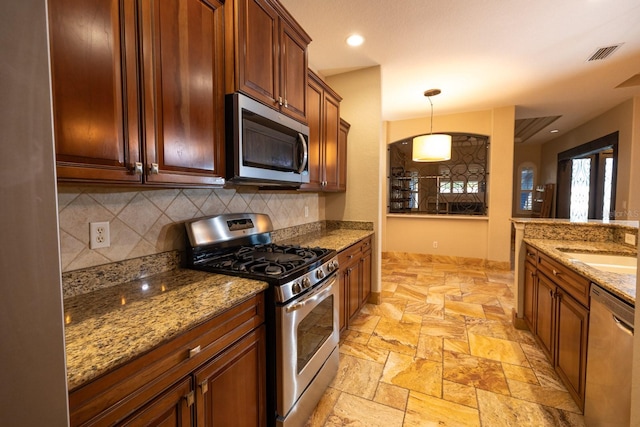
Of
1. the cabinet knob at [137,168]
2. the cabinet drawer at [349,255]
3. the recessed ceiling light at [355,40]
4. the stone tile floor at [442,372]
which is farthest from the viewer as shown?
the recessed ceiling light at [355,40]

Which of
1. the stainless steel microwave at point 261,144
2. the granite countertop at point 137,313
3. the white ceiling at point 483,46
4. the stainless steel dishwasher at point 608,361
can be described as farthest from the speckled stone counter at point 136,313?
the white ceiling at point 483,46

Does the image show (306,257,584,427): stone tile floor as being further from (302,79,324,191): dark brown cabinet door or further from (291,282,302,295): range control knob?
(302,79,324,191): dark brown cabinet door

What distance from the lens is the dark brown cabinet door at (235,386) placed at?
1.02 metres

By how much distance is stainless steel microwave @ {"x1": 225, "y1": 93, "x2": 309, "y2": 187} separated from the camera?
146cm

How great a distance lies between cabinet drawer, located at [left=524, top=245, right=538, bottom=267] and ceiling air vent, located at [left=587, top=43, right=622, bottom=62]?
7.30 feet

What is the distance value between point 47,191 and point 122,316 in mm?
675

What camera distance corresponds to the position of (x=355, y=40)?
8.73 feet

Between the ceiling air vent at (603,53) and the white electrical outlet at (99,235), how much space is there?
14.8ft

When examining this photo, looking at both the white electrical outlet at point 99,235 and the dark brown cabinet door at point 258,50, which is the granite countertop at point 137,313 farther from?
the dark brown cabinet door at point 258,50

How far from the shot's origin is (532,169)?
8.24m

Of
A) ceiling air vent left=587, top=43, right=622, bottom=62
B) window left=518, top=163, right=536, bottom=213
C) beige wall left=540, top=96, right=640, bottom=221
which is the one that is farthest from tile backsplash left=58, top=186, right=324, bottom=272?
window left=518, top=163, right=536, bottom=213

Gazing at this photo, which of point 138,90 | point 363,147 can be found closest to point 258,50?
point 138,90

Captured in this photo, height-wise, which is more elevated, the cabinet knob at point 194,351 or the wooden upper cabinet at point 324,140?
the wooden upper cabinet at point 324,140

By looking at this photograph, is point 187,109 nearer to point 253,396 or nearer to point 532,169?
point 253,396
